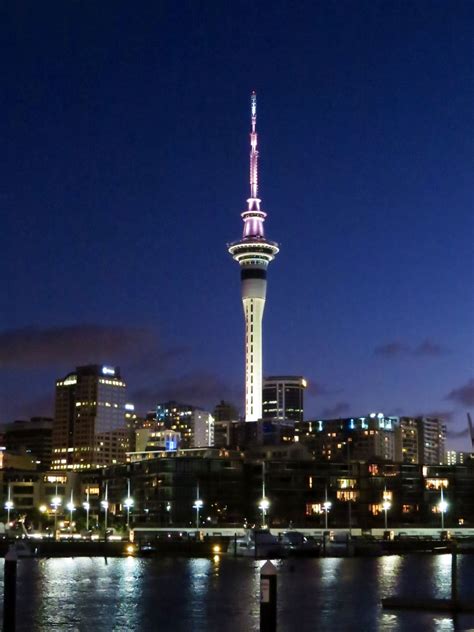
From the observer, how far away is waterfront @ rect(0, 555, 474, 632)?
53.7m

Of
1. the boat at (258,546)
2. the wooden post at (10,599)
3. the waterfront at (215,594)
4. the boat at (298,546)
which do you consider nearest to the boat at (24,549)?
the waterfront at (215,594)

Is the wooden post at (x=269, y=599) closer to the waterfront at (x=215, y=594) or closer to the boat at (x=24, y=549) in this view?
the waterfront at (x=215, y=594)

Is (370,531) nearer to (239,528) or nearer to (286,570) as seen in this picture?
(239,528)

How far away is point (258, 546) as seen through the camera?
138000 millimetres

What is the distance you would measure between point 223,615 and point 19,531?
140 metres

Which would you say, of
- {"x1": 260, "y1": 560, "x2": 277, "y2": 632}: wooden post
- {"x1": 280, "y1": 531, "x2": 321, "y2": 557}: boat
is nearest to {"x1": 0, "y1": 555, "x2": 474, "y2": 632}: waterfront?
{"x1": 280, "y1": 531, "x2": 321, "y2": 557}: boat

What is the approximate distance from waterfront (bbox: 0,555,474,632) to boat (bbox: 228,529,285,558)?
11.6 meters

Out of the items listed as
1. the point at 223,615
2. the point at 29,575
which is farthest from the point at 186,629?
the point at 29,575

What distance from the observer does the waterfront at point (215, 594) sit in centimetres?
5369

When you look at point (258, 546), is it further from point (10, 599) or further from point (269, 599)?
point (269, 599)

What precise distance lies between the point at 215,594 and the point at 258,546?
63691 mm

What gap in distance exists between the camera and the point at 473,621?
5131cm

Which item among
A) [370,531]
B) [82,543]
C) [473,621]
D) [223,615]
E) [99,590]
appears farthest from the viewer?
[370,531]

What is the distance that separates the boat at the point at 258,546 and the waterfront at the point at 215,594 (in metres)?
11.6
